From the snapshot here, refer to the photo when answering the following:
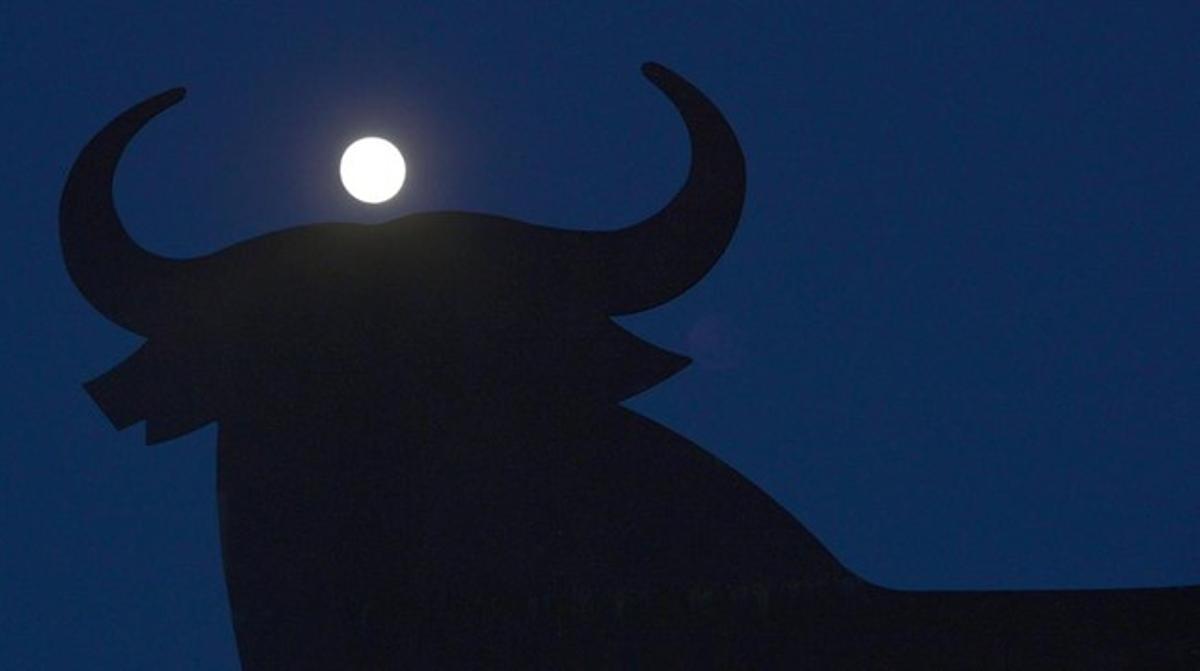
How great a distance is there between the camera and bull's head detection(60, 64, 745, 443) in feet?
10.7

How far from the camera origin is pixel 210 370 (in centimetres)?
336

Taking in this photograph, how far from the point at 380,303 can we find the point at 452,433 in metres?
0.35

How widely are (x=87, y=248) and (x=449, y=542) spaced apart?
106 centimetres

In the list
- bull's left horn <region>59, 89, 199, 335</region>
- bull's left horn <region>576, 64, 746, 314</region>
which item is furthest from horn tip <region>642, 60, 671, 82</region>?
bull's left horn <region>59, 89, 199, 335</region>

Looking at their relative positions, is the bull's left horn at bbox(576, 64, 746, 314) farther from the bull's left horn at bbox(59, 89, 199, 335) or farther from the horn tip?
the bull's left horn at bbox(59, 89, 199, 335)

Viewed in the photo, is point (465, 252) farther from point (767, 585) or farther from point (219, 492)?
point (767, 585)

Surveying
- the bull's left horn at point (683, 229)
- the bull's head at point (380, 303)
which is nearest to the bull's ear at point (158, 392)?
the bull's head at point (380, 303)

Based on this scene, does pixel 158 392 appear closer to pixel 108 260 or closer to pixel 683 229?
pixel 108 260

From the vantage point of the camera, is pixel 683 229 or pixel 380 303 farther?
pixel 380 303

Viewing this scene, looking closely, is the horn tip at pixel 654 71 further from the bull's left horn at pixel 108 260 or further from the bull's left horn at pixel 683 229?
the bull's left horn at pixel 108 260

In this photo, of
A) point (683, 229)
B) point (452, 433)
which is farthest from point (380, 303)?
point (683, 229)

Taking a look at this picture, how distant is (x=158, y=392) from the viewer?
133 inches

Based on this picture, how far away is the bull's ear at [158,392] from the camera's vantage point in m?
3.35

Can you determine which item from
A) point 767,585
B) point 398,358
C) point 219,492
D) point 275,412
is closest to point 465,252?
point 398,358
